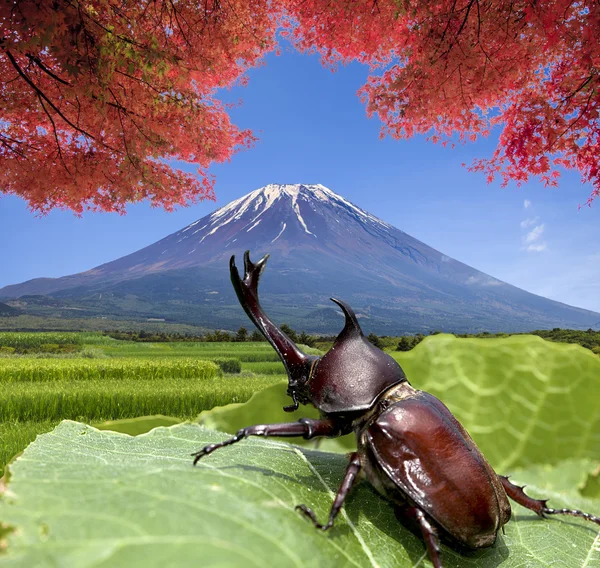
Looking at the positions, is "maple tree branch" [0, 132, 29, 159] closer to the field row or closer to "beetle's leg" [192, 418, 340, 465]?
the field row

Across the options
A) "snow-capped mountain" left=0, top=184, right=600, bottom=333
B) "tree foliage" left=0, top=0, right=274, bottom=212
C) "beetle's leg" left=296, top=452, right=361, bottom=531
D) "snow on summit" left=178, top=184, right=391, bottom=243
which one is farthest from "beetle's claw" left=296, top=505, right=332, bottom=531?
"snow on summit" left=178, top=184, right=391, bottom=243

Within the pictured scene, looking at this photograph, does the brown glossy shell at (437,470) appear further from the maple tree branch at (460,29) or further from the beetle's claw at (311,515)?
the maple tree branch at (460,29)

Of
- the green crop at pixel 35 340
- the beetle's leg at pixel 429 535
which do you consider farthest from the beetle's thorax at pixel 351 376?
the green crop at pixel 35 340

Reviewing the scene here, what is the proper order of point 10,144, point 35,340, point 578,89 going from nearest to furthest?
point 578,89
point 10,144
point 35,340

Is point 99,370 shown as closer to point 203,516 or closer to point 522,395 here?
point 522,395

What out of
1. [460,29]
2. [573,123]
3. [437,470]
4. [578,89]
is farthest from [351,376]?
[578,89]

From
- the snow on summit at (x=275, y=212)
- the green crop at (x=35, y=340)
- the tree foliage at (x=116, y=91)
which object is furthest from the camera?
the snow on summit at (x=275, y=212)

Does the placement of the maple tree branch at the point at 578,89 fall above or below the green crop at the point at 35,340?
above
